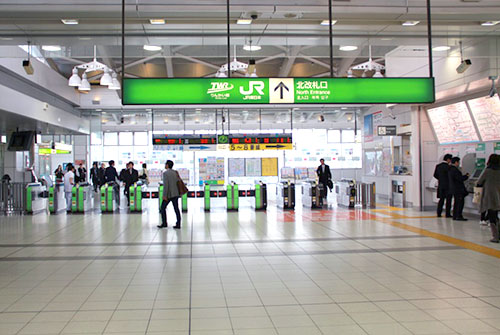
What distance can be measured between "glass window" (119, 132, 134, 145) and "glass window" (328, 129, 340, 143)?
11929mm

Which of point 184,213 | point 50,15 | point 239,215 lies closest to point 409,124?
point 239,215

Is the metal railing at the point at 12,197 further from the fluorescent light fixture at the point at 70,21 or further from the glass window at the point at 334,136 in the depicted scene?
the glass window at the point at 334,136

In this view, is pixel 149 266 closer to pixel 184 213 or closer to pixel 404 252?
pixel 404 252

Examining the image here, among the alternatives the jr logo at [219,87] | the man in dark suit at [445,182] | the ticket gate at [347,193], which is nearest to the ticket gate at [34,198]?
the jr logo at [219,87]

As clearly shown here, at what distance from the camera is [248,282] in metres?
5.01

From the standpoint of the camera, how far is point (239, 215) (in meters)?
11.8

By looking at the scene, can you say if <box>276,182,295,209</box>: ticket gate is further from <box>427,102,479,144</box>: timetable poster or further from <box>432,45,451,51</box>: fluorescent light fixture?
<box>432,45,451,51</box>: fluorescent light fixture

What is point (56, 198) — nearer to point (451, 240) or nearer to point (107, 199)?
point (107, 199)

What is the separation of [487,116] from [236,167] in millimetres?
15403

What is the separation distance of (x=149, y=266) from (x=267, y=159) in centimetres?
1912

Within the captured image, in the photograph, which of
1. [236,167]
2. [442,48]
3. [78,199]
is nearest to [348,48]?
[442,48]

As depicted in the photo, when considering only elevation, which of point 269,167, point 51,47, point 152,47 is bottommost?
point 269,167

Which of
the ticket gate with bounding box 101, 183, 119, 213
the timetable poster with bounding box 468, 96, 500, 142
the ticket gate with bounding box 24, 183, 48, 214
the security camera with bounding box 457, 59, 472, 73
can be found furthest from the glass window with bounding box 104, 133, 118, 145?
the security camera with bounding box 457, 59, 472, 73

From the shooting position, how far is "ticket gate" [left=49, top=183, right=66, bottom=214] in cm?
1289
